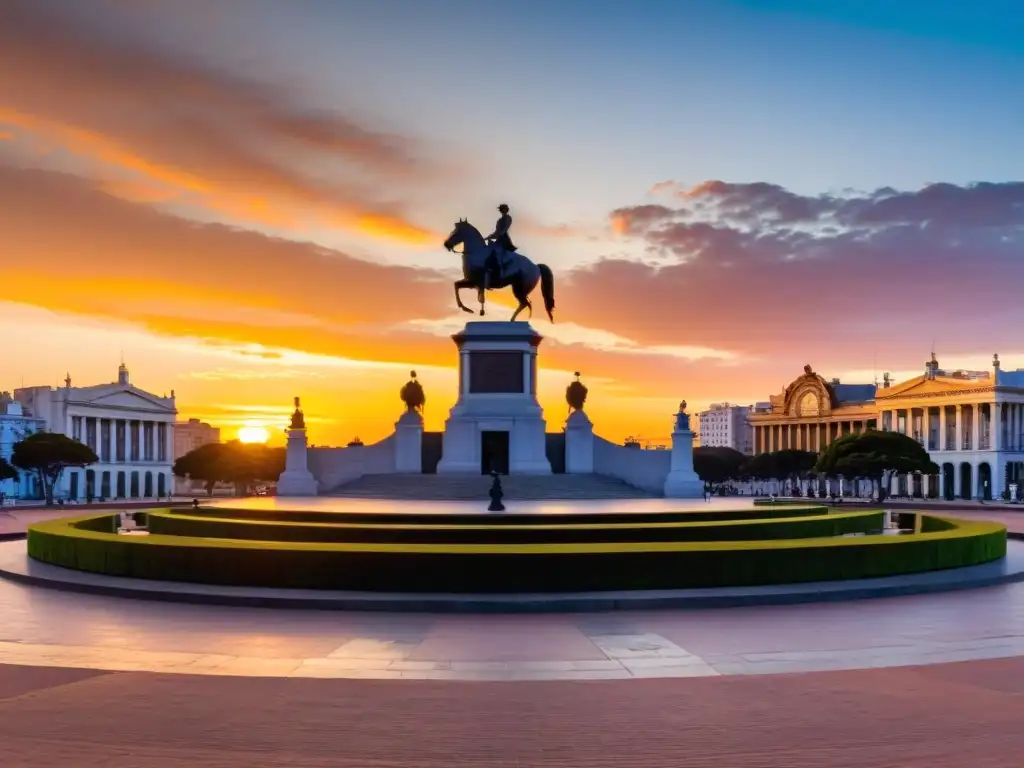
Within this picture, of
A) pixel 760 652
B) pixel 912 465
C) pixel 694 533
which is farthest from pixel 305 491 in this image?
pixel 912 465

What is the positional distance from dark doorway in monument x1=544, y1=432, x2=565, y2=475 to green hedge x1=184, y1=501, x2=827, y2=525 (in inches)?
970

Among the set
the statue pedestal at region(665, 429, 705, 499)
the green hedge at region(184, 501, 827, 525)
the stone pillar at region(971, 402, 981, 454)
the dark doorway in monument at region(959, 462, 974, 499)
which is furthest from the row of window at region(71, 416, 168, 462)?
the green hedge at region(184, 501, 827, 525)

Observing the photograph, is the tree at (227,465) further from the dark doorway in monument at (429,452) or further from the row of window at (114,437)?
the dark doorway in monument at (429,452)

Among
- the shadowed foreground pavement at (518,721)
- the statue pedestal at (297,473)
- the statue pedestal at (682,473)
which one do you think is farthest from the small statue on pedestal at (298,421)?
the shadowed foreground pavement at (518,721)

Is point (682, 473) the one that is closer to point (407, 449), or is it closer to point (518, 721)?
point (407, 449)

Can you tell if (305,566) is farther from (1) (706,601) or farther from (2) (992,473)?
(2) (992,473)

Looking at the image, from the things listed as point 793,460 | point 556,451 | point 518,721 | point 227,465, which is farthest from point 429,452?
point 793,460

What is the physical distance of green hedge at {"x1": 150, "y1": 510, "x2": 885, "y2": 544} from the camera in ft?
96.1

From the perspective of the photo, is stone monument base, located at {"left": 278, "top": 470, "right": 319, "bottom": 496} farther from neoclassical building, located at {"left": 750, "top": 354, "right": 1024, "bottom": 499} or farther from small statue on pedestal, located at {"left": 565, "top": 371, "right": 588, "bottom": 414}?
neoclassical building, located at {"left": 750, "top": 354, "right": 1024, "bottom": 499}

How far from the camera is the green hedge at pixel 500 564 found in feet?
75.5

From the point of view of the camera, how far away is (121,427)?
19350 centimetres

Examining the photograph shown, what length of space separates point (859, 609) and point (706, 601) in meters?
3.15

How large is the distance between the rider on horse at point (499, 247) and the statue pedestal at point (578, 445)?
951cm

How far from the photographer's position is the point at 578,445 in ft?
201
